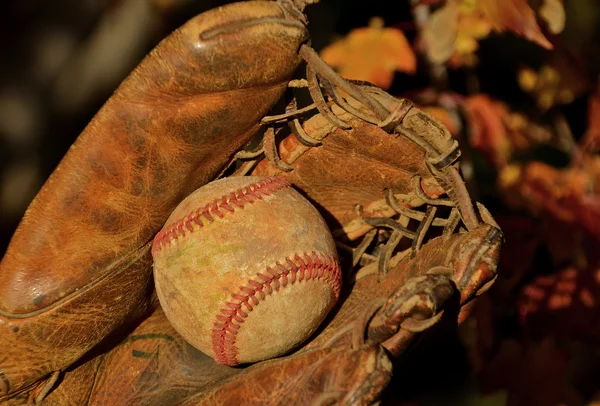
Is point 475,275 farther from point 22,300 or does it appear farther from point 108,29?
point 108,29

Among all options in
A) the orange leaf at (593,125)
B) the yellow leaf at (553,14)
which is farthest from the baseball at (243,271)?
the orange leaf at (593,125)

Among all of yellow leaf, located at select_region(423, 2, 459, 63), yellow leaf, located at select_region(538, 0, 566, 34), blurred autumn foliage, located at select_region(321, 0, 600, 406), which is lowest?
blurred autumn foliage, located at select_region(321, 0, 600, 406)

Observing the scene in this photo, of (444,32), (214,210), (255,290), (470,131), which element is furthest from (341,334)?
(470,131)

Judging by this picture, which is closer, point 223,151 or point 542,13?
point 223,151

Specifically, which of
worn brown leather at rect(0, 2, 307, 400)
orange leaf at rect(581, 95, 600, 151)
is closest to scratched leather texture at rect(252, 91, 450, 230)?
worn brown leather at rect(0, 2, 307, 400)

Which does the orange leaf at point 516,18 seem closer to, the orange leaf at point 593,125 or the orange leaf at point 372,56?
the orange leaf at point 372,56

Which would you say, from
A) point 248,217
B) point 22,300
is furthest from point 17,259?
point 248,217

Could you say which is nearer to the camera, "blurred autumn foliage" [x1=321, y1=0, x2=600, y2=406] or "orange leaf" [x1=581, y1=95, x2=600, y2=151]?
"blurred autumn foliage" [x1=321, y1=0, x2=600, y2=406]

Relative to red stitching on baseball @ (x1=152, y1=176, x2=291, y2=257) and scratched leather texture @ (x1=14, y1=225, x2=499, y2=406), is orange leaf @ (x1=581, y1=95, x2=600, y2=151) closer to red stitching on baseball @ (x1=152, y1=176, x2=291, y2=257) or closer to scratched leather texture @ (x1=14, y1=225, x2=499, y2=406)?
scratched leather texture @ (x1=14, y1=225, x2=499, y2=406)
